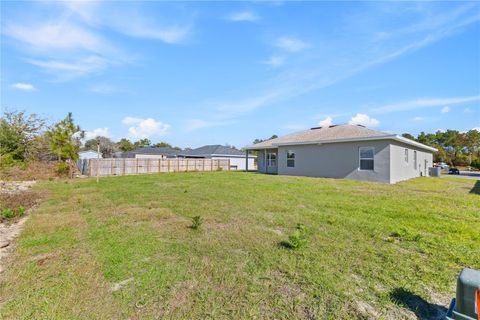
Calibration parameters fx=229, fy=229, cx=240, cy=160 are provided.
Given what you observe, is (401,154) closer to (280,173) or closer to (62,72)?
(280,173)

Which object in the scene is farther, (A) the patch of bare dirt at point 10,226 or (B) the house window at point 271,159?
(B) the house window at point 271,159

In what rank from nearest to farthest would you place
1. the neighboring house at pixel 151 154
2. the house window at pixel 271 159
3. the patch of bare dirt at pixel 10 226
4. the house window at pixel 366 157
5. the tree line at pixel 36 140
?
the patch of bare dirt at pixel 10 226, the house window at pixel 366 157, the tree line at pixel 36 140, the house window at pixel 271 159, the neighboring house at pixel 151 154

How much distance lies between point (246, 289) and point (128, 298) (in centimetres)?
126

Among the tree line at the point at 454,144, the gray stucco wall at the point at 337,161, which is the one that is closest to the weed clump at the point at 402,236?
the gray stucco wall at the point at 337,161

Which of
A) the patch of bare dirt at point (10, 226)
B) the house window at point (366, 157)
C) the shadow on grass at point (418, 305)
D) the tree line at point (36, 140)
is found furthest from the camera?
the tree line at point (36, 140)

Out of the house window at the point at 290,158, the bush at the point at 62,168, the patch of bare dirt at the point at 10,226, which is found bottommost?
the patch of bare dirt at the point at 10,226

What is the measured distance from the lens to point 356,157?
13656mm

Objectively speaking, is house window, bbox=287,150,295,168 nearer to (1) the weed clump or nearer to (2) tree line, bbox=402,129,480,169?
(1) the weed clump

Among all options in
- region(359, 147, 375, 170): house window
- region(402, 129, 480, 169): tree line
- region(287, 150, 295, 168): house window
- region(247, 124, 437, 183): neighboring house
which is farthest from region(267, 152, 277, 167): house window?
region(402, 129, 480, 169): tree line

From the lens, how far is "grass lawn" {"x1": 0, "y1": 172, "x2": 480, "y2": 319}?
228 centimetres

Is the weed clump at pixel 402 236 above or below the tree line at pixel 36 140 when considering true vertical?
below

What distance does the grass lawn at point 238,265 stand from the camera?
2275mm

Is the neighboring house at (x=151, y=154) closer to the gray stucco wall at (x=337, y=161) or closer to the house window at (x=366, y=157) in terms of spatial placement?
the gray stucco wall at (x=337, y=161)

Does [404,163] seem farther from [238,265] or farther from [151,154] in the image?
[151,154]
